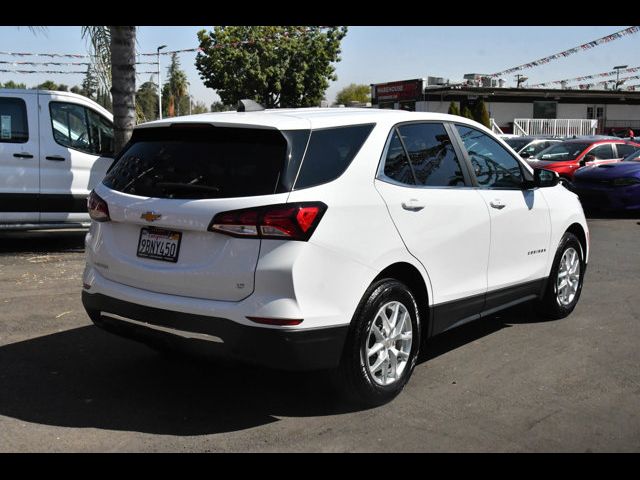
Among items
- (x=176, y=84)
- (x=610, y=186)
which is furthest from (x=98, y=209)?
(x=176, y=84)

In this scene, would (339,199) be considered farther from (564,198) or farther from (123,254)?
(564,198)

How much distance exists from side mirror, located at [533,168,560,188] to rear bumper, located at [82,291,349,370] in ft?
8.66

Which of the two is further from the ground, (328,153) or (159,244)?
(328,153)

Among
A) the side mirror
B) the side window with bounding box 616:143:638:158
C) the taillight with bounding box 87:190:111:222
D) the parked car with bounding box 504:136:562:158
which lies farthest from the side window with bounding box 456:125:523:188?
the parked car with bounding box 504:136:562:158

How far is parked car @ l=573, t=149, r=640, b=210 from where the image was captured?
13586 mm

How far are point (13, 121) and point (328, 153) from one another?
6533 millimetres

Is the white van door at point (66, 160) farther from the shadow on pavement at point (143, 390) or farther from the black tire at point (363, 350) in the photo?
the black tire at point (363, 350)

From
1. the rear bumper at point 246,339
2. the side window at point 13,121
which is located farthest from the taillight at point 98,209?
the side window at point 13,121

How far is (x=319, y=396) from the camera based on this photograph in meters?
4.44

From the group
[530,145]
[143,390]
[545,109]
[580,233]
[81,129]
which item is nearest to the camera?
[143,390]

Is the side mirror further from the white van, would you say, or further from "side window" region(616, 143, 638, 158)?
"side window" region(616, 143, 638, 158)

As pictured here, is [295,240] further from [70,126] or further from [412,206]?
[70,126]

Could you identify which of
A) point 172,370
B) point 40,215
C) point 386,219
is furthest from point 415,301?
point 40,215

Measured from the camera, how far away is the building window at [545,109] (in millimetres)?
47406
